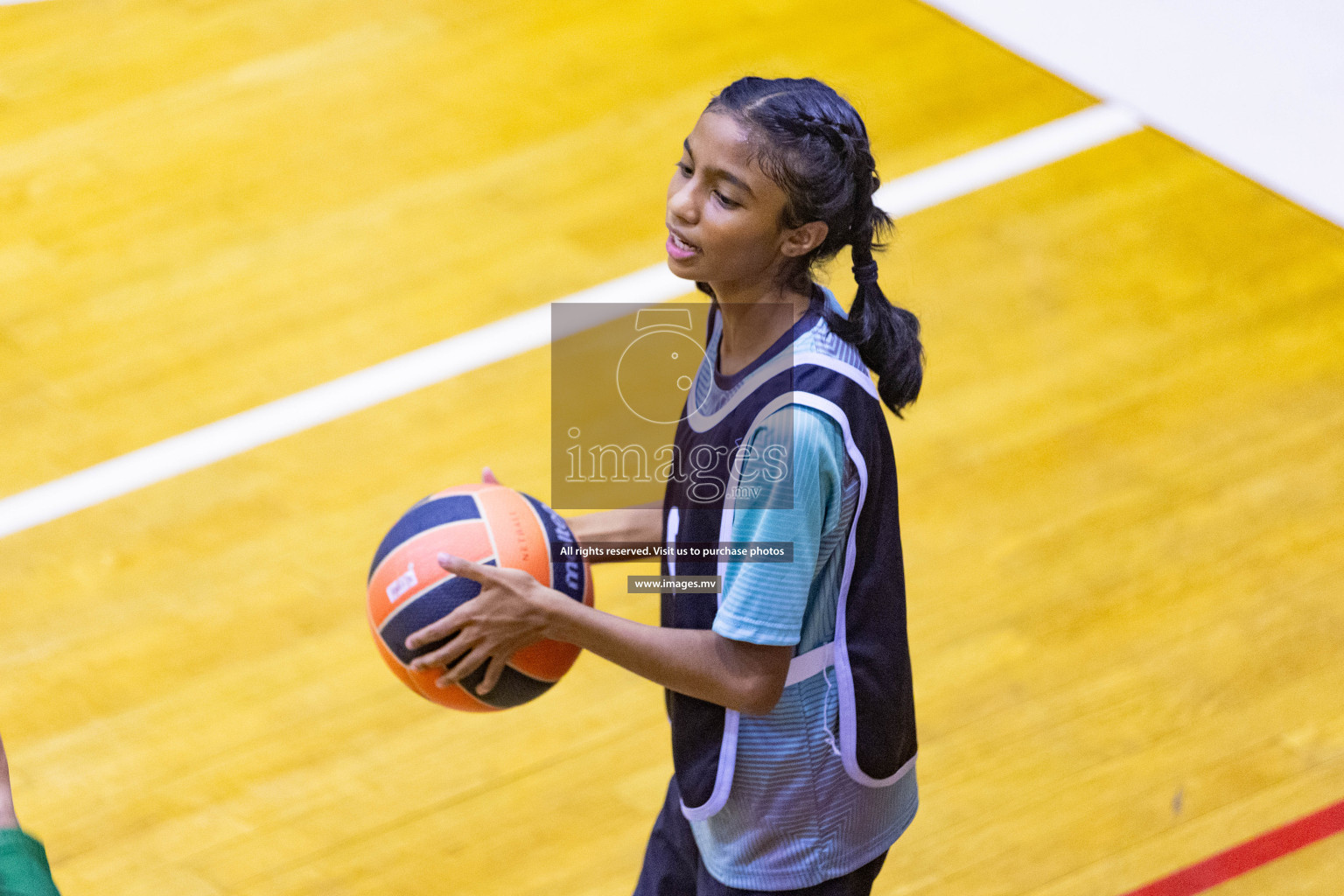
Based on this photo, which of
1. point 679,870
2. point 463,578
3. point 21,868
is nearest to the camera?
point 21,868

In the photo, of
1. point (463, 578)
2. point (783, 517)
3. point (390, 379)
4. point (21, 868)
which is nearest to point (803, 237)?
point (783, 517)

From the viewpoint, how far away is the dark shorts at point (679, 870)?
2344 mm

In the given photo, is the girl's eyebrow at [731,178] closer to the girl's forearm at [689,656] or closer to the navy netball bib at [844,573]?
the navy netball bib at [844,573]

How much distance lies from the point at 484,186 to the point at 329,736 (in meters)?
2.34

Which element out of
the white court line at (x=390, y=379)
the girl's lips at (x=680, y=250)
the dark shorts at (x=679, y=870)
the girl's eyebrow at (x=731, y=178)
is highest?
the girl's eyebrow at (x=731, y=178)

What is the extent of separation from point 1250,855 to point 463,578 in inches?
75.9

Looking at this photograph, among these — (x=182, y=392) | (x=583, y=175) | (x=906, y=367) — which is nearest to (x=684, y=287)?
(x=583, y=175)

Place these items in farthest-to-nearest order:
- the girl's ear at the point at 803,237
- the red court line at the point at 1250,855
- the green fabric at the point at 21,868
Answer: the red court line at the point at 1250,855 → the girl's ear at the point at 803,237 → the green fabric at the point at 21,868

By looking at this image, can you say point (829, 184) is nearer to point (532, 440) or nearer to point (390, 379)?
point (532, 440)

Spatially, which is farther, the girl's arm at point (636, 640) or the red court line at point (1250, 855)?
the red court line at point (1250, 855)

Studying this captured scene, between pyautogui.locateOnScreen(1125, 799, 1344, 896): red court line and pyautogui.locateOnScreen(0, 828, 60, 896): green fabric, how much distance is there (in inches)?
88.1

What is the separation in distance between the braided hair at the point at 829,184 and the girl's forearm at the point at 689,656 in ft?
1.46

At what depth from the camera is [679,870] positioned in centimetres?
252

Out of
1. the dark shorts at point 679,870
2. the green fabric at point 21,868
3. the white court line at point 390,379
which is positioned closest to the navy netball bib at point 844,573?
the dark shorts at point 679,870
